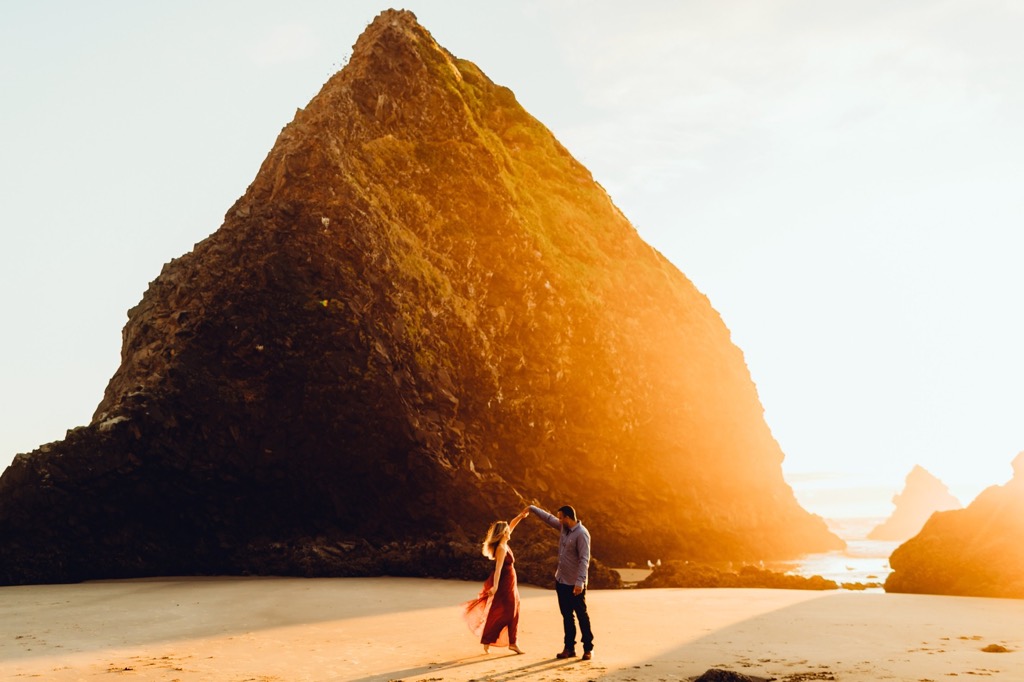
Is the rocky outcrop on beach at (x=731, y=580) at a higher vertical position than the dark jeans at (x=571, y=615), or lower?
lower

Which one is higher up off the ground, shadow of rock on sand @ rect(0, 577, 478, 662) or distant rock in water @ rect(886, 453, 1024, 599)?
distant rock in water @ rect(886, 453, 1024, 599)

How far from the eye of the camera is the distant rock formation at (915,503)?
79250 mm

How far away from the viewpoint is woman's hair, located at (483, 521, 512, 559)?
12.3 m

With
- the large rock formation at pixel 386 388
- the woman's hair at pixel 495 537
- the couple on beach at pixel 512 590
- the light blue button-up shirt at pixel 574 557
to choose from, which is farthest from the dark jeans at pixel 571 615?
the large rock formation at pixel 386 388

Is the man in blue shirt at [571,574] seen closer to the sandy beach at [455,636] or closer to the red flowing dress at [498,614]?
the sandy beach at [455,636]

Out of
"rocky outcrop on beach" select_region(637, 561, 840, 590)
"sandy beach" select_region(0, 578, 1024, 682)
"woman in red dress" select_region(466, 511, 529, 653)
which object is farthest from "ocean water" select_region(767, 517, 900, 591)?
"woman in red dress" select_region(466, 511, 529, 653)

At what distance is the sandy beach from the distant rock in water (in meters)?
1.42

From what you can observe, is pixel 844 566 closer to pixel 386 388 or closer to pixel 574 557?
pixel 386 388

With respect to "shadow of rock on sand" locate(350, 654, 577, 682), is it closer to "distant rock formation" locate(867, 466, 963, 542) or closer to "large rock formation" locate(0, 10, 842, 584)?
"large rock formation" locate(0, 10, 842, 584)

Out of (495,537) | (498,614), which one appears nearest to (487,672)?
(498,614)

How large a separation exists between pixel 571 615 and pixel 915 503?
88.4 meters

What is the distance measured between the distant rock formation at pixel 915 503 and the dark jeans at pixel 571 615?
7518 cm

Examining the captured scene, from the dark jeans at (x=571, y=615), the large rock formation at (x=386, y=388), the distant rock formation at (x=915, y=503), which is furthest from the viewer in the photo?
the distant rock formation at (x=915, y=503)

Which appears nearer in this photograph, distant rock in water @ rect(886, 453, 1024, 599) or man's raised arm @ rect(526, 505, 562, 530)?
man's raised arm @ rect(526, 505, 562, 530)
